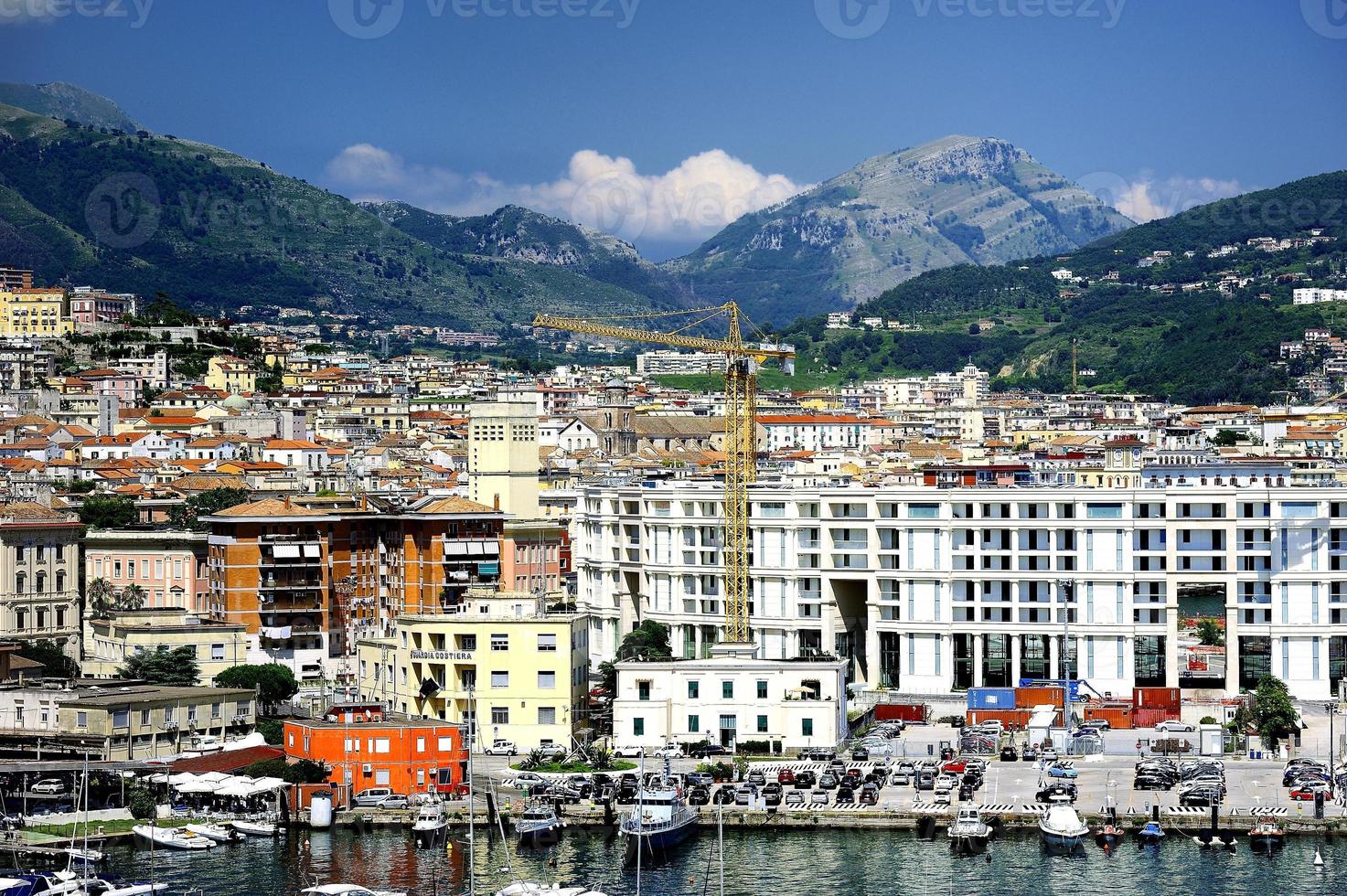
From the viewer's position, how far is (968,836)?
3597 cm

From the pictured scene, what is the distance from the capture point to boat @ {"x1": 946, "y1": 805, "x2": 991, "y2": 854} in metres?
35.9

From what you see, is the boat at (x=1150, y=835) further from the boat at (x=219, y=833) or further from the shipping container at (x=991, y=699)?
the boat at (x=219, y=833)

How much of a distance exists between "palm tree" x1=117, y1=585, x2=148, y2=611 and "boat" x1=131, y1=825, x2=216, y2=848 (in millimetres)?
21408

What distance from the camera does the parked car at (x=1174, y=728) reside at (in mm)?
43844

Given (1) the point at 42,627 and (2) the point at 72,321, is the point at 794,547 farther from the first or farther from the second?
(2) the point at 72,321

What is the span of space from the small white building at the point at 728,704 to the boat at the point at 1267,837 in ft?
32.2

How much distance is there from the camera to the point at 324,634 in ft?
186

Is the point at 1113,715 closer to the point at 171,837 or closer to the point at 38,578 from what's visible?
the point at 171,837

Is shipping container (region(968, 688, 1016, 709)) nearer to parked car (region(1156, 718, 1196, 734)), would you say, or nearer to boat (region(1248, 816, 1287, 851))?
parked car (region(1156, 718, 1196, 734))

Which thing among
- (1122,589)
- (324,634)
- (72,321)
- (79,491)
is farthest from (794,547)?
(72,321)

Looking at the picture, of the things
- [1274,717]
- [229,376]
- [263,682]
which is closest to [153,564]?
[263,682]

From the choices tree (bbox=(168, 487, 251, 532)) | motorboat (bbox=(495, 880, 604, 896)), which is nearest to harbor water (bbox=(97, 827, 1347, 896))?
motorboat (bbox=(495, 880, 604, 896))

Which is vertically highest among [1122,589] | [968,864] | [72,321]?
[72,321]

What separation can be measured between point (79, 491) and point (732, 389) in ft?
92.8
